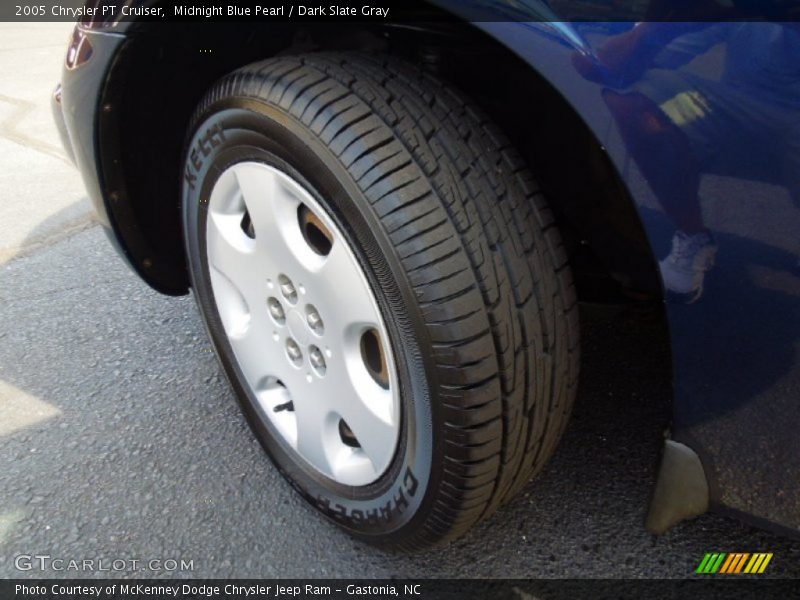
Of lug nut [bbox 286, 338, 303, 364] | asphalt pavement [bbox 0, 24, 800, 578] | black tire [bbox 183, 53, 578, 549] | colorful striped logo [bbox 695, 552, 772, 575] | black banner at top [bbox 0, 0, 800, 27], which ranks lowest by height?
asphalt pavement [bbox 0, 24, 800, 578]

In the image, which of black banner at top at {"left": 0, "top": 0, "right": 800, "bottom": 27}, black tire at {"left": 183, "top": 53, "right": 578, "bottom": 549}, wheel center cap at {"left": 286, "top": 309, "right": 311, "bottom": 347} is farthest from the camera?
wheel center cap at {"left": 286, "top": 309, "right": 311, "bottom": 347}

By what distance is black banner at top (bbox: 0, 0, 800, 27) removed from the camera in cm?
79

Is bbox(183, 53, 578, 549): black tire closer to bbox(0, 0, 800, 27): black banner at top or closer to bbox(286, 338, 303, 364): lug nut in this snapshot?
bbox(0, 0, 800, 27): black banner at top

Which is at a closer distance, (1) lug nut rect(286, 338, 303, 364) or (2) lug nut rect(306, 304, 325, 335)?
(2) lug nut rect(306, 304, 325, 335)

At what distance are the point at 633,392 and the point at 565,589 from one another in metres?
0.62

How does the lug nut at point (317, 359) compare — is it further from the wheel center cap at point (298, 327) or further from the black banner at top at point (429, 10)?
the black banner at top at point (429, 10)

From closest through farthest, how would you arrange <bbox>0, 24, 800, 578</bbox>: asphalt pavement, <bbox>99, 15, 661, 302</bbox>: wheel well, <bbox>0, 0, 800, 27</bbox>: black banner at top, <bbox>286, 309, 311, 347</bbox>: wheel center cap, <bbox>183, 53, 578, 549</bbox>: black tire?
1. <bbox>0, 0, 800, 27</bbox>: black banner at top
2. <bbox>183, 53, 578, 549</bbox>: black tire
3. <bbox>99, 15, 661, 302</bbox>: wheel well
4. <bbox>286, 309, 311, 347</bbox>: wheel center cap
5. <bbox>0, 24, 800, 578</bbox>: asphalt pavement

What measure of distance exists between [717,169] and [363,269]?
512 mm

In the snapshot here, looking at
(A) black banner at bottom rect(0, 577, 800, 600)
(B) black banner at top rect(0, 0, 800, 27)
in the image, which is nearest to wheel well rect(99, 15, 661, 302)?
(B) black banner at top rect(0, 0, 800, 27)

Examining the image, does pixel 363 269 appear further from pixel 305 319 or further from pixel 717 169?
pixel 717 169

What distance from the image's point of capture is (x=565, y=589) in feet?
4.40

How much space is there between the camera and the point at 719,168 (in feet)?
2.74

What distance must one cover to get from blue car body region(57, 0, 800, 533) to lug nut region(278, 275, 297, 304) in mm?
570

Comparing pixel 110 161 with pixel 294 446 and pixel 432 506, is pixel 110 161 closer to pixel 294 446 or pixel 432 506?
pixel 294 446
